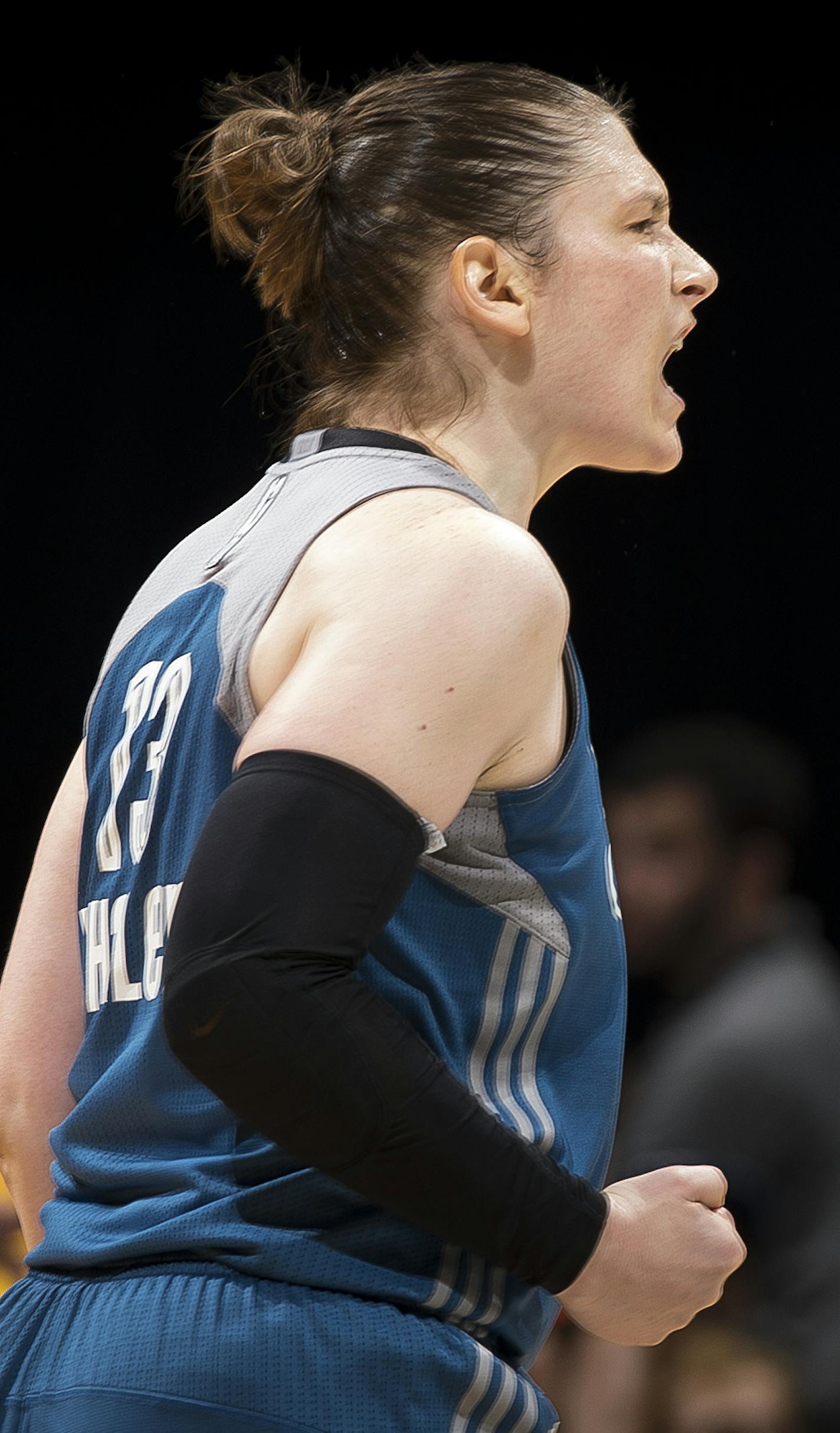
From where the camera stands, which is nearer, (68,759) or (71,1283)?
(71,1283)

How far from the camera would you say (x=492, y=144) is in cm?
97

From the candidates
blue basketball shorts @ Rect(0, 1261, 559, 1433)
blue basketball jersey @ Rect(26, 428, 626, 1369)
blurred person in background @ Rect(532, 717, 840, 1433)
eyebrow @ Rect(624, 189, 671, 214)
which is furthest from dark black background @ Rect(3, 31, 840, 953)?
blue basketball shorts @ Rect(0, 1261, 559, 1433)

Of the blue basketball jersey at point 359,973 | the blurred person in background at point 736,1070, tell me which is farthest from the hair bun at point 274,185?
the blurred person in background at point 736,1070

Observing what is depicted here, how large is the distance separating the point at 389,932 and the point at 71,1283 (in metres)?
0.21

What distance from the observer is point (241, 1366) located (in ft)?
2.22

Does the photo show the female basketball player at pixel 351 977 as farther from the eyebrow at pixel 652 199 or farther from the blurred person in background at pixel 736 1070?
the blurred person in background at pixel 736 1070

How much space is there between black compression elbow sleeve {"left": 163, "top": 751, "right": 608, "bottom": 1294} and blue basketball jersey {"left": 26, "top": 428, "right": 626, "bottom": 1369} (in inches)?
1.4

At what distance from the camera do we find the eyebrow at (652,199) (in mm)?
980

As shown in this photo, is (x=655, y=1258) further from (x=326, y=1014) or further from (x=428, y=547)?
(x=428, y=547)

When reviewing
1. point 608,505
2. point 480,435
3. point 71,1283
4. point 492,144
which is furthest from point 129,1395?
point 608,505

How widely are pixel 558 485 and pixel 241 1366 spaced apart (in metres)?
2.15

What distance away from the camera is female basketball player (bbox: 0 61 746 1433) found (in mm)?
669

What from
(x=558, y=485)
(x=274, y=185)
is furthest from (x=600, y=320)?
(x=558, y=485)

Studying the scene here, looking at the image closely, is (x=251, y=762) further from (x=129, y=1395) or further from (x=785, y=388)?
(x=785, y=388)
